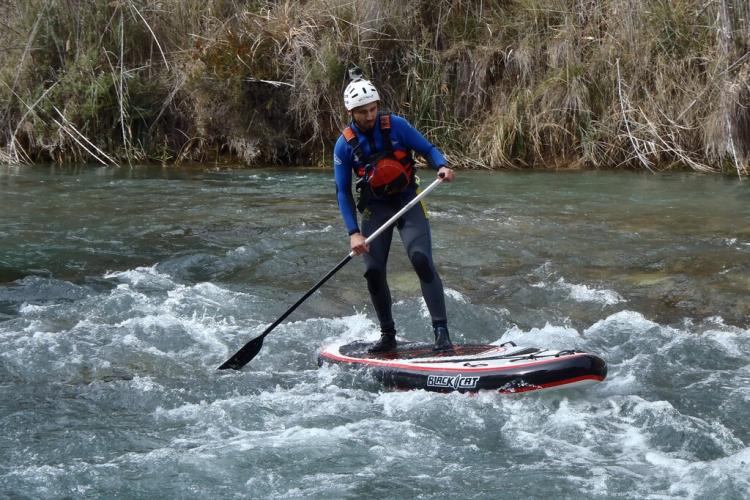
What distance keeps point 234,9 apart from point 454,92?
A: 4156mm

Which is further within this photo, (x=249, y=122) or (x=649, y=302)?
(x=249, y=122)

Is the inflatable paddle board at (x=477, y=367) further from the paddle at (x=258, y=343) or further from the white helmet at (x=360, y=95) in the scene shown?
the white helmet at (x=360, y=95)

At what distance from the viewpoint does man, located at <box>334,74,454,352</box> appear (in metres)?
5.47

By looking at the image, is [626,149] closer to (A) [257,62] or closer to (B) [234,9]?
(A) [257,62]

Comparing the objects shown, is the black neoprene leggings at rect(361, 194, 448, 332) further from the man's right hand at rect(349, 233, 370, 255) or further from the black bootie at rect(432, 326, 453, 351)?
the man's right hand at rect(349, 233, 370, 255)

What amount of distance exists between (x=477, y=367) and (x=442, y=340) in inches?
19.3

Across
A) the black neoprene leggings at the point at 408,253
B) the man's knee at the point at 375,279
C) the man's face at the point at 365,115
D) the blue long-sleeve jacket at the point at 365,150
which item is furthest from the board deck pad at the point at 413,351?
the man's face at the point at 365,115

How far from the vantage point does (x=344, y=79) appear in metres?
14.6

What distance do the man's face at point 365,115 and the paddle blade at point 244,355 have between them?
1.51 metres

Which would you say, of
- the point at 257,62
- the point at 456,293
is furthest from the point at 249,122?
the point at 456,293

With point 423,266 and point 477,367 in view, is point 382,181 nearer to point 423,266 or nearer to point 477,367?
point 423,266

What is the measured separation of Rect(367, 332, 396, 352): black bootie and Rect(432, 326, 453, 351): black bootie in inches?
13.9

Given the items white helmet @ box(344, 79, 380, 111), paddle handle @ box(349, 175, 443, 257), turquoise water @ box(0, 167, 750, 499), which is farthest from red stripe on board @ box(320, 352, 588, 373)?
white helmet @ box(344, 79, 380, 111)

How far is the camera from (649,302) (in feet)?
23.0
